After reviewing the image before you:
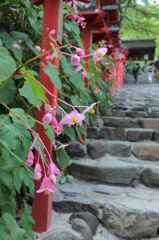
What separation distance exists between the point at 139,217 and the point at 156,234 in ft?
0.61

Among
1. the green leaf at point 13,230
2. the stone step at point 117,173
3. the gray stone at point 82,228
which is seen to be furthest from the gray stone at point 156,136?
the green leaf at point 13,230

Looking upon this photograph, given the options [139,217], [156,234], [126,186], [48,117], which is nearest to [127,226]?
[139,217]

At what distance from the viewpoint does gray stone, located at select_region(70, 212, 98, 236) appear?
5.12ft

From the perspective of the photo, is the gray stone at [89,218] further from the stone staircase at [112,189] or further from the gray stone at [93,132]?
the gray stone at [93,132]

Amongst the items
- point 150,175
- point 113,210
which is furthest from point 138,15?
point 113,210

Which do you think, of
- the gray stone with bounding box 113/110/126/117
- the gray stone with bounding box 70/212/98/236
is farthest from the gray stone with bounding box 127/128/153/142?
the gray stone with bounding box 70/212/98/236

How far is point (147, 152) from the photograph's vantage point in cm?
257

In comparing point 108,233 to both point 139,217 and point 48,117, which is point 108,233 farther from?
point 48,117

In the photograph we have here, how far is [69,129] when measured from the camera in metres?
1.59

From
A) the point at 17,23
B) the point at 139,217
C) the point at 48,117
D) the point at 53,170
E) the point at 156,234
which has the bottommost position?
the point at 156,234

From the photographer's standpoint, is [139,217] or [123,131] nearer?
[139,217]

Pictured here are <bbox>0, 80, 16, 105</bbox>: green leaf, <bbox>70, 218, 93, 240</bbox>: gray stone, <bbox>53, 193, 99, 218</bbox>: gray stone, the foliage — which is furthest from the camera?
the foliage

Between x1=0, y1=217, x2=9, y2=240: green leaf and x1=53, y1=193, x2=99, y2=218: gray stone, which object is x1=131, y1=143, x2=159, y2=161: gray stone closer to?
x1=53, y1=193, x2=99, y2=218: gray stone

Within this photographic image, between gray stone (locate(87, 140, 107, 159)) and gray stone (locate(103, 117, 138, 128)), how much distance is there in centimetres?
91
